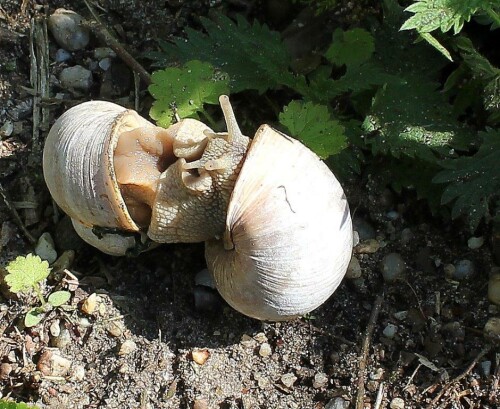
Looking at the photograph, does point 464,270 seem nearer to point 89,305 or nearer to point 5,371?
point 89,305

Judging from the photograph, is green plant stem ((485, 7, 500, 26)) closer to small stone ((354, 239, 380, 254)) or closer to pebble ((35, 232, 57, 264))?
small stone ((354, 239, 380, 254))

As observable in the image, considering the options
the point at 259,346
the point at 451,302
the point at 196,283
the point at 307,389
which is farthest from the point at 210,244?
the point at 451,302

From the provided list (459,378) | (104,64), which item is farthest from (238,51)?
(459,378)

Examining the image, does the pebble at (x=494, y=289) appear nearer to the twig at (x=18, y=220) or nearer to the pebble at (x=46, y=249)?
the pebble at (x=46, y=249)

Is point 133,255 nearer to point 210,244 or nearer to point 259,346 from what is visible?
point 210,244

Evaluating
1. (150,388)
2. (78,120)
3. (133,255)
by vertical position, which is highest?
(78,120)

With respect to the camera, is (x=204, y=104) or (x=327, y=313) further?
A: (x=204, y=104)
